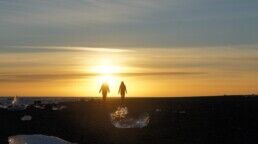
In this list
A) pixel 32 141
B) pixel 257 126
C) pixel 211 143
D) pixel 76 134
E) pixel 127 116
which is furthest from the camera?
pixel 127 116

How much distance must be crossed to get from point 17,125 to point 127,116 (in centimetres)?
654

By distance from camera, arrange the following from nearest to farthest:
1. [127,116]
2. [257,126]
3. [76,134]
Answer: [76,134] < [257,126] < [127,116]

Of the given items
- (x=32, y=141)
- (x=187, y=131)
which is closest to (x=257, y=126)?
(x=187, y=131)

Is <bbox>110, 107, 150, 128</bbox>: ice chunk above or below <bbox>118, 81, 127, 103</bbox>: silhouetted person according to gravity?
below

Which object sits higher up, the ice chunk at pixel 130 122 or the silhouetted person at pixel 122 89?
the silhouetted person at pixel 122 89

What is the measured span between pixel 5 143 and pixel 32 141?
24.9 feet

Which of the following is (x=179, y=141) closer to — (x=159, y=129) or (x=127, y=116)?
(x=159, y=129)

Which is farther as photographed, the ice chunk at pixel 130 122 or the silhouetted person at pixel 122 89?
the silhouetted person at pixel 122 89

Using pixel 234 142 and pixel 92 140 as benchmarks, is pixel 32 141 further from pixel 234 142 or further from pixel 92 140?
pixel 234 142

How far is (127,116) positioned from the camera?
35.2 m

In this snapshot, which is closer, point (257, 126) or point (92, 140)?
point (92, 140)

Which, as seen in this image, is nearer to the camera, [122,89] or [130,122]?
[130,122]

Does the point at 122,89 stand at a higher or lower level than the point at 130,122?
higher

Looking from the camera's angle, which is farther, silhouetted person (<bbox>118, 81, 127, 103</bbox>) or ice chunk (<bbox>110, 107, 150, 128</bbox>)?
silhouetted person (<bbox>118, 81, 127, 103</bbox>)
